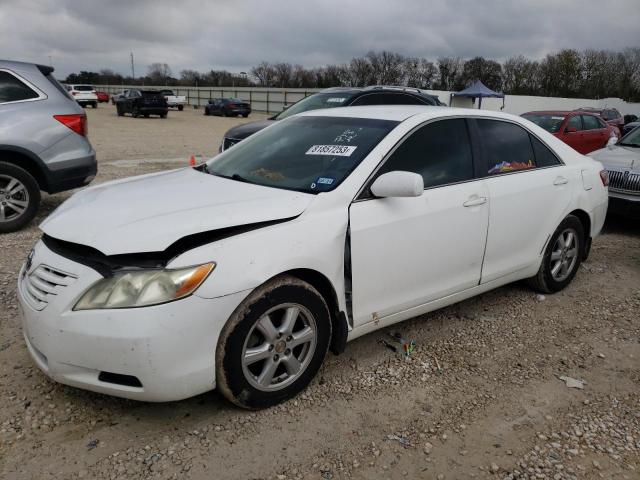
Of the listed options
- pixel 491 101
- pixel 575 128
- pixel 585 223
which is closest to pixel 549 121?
pixel 575 128

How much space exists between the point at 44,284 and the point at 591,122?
13609 mm

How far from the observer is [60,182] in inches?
231

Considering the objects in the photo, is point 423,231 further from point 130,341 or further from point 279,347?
point 130,341

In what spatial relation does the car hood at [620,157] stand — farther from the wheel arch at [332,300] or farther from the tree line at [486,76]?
the tree line at [486,76]

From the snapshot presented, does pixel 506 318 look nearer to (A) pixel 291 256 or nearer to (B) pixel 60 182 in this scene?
(A) pixel 291 256

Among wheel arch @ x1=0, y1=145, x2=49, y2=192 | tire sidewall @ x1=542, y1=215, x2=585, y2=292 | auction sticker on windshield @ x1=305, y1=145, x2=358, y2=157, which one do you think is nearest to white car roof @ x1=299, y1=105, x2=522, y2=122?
auction sticker on windshield @ x1=305, y1=145, x2=358, y2=157

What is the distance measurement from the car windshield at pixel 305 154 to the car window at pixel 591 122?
1109 cm

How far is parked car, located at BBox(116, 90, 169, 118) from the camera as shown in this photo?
30.5 m

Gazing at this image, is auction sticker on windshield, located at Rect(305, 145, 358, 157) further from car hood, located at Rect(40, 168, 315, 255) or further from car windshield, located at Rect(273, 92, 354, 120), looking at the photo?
car windshield, located at Rect(273, 92, 354, 120)

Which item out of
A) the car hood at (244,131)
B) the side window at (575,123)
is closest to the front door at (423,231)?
the car hood at (244,131)

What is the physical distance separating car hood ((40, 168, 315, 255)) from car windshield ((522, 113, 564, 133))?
10.6 meters

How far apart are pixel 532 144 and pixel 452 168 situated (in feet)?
3.56

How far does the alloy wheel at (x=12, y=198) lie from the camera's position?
5660mm

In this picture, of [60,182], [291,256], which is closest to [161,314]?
[291,256]
